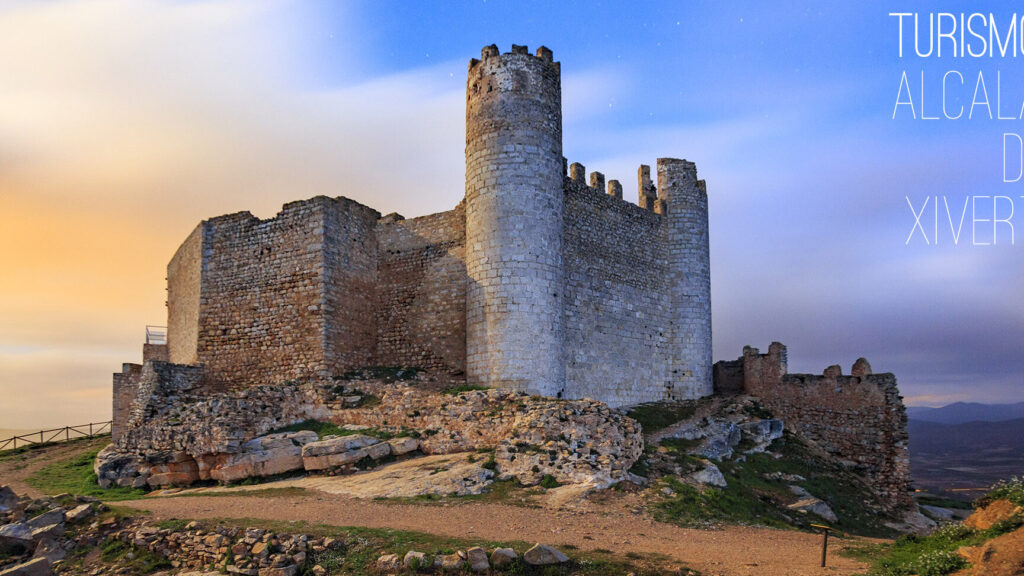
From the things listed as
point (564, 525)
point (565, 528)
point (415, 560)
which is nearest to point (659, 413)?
point (564, 525)

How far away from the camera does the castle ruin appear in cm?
2214

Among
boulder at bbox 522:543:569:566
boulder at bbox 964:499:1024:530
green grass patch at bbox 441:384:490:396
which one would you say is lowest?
boulder at bbox 522:543:569:566

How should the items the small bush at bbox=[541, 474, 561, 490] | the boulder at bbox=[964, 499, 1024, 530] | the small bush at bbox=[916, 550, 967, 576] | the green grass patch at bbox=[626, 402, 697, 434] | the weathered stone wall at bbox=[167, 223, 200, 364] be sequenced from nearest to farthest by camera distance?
1. the small bush at bbox=[916, 550, 967, 576]
2. the boulder at bbox=[964, 499, 1024, 530]
3. the small bush at bbox=[541, 474, 561, 490]
4. the green grass patch at bbox=[626, 402, 697, 434]
5. the weathered stone wall at bbox=[167, 223, 200, 364]

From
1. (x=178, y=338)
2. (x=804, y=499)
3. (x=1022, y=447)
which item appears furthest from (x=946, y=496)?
(x=1022, y=447)

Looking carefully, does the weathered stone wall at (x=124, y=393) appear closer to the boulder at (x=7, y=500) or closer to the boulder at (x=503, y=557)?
the boulder at (x=7, y=500)

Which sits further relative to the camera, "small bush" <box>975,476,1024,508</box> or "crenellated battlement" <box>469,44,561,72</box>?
"crenellated battlement" <box>469,44,561,72</box>

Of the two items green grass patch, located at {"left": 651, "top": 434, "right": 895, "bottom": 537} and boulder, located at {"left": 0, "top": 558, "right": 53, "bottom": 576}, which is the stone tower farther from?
boulder, located at {"left": 0, "top": 558, "right": 53, "bottom": 576}

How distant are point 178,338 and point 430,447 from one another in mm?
14005

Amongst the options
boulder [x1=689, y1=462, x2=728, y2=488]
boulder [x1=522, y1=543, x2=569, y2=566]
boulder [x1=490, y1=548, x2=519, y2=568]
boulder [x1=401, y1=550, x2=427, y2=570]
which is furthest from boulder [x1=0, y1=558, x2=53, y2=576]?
boulder [x1=689, y1=462, x2=728, y2=488]

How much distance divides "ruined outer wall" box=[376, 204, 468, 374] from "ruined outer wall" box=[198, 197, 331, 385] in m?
2.70

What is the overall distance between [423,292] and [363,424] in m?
5.92

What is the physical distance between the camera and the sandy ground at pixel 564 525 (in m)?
12.3

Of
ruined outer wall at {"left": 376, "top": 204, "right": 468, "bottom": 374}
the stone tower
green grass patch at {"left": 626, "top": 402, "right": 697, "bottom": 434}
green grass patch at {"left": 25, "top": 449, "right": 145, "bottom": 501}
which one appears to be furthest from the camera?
the stone tower

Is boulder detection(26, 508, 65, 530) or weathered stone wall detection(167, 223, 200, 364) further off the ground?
weathered stone wall detection(167, 223, 200, 364)
